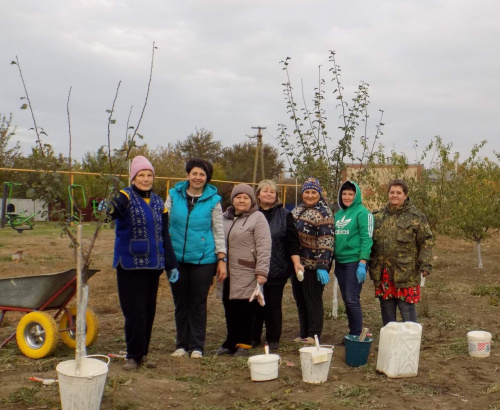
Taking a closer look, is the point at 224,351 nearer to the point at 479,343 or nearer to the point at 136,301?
the point at 136,301

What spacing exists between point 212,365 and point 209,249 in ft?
3.19

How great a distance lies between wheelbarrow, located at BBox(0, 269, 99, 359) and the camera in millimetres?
5109

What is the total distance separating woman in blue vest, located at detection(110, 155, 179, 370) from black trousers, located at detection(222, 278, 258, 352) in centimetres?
83

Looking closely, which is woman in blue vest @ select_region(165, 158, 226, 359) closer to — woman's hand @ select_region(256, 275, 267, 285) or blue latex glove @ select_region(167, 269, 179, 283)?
blue latex glove @ select_region(167, 269, 179, 283)

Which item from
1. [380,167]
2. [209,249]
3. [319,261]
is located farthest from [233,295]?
[380,167]

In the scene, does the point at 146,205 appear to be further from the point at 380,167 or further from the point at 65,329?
the point at 380,167

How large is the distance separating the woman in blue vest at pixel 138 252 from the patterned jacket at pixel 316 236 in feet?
4.90

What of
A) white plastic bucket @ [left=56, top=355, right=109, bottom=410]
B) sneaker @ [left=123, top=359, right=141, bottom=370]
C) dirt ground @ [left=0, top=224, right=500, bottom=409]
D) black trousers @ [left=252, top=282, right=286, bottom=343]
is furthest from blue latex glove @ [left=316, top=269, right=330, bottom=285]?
white plastic bucket @ [left=56, top=355, right=109, bottom=410]

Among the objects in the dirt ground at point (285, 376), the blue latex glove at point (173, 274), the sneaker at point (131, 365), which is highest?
the blue latex glove at point (173, 274)

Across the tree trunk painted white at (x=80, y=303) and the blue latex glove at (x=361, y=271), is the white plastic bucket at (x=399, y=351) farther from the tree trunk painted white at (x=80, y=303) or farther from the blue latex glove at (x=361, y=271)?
the tree trunk painted white at (x=80, y=303)

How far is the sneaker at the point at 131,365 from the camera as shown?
15.5 feet

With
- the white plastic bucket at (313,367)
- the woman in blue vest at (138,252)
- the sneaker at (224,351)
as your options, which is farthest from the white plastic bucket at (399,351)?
the woman in blue vest at (138,252)

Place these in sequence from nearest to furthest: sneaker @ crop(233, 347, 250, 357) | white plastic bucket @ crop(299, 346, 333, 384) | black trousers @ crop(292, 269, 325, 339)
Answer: white plastic bucket @ crop(299, 346, 333, 384) < sneaker @ crop(233, 347, 250, 357) < black trousers @ crop(292, 269, 325, 339)

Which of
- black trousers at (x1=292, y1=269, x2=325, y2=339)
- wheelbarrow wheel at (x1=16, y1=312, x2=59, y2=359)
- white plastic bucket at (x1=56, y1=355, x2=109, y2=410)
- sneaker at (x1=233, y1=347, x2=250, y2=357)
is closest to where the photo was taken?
white plastic bucket at (x1=56, y1=355, x2=109, y2=410)
